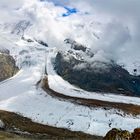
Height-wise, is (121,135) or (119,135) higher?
(121,135)

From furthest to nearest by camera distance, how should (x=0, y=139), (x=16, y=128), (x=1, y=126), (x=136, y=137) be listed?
(x=16, y=128) < (x=1, y=126) < (x=0, y=139) < (x=136, y=137)

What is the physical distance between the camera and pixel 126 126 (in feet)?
650

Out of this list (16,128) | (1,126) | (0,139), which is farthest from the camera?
(16,128)

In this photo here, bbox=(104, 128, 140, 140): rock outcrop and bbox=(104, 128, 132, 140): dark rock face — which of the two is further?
bbox=(104, 128, 132, 140): dark rock face

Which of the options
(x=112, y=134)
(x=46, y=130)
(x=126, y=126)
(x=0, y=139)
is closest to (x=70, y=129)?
(x=46, y=130)

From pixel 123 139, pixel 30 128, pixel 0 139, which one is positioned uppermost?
pixel 123 139

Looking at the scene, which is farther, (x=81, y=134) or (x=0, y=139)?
(x=81, y=134)

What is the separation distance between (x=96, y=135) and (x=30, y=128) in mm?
28558

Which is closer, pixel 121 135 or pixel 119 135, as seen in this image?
pixel 121 135

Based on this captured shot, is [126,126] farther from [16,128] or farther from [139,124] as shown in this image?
[16,128]

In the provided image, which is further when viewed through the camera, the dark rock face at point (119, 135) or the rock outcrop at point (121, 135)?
the dark rock face at point (119, 135)

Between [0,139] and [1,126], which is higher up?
[0,139]

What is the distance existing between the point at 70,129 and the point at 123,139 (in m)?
143

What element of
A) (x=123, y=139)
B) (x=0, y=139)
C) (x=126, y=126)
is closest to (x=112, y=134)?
(x=123, y=139)
